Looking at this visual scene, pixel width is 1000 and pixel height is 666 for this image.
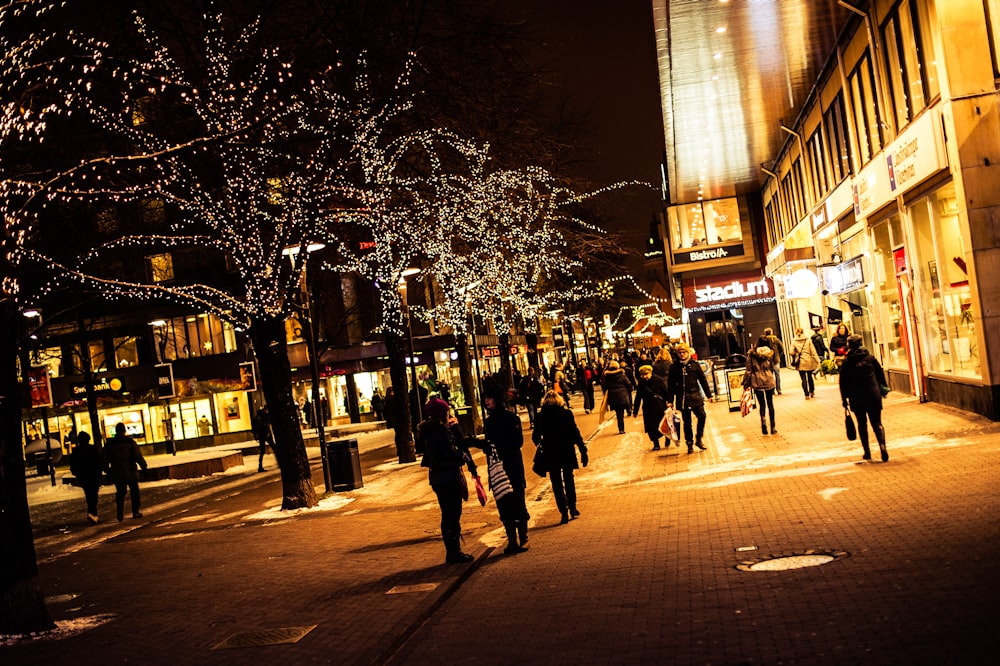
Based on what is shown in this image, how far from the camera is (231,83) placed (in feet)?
53.6

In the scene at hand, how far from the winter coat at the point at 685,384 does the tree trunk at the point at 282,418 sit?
6712 millimetres

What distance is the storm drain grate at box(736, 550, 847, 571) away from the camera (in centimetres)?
842

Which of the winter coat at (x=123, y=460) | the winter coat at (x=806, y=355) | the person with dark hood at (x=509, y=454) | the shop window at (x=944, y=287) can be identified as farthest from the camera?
the winter coat at (x=806, y=355)

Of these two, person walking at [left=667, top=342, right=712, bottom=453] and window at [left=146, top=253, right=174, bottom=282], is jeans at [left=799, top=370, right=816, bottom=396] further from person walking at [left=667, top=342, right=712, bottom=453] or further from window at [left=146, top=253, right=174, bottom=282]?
window at [left=146, top=253, right=174, bottom=282]

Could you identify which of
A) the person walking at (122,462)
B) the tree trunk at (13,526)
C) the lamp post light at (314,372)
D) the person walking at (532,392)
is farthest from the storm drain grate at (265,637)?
the person walking at (532,392)

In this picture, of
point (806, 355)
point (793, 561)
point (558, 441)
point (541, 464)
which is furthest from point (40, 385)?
point (793, 561)

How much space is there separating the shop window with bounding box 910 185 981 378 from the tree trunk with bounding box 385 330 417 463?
37.7 ft

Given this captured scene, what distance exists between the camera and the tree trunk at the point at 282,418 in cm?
1797

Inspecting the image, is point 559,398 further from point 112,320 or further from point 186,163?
point 112,320

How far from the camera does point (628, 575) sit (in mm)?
8969

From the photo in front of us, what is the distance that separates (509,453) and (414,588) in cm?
230

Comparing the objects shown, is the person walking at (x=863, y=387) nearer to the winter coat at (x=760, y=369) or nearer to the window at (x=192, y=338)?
the winter coat at (x=760, y=369)

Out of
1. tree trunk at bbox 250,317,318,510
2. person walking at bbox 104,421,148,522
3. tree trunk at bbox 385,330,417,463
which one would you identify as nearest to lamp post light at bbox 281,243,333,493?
tree trunk at bbox 250,317,318,510

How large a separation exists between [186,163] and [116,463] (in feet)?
22.3
